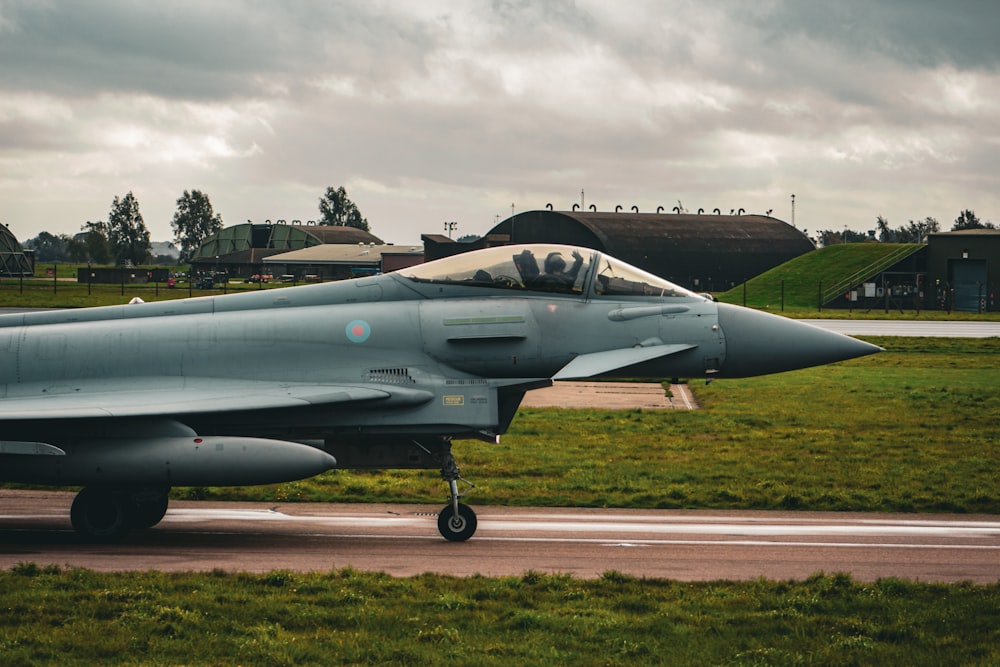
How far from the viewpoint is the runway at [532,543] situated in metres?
11.6

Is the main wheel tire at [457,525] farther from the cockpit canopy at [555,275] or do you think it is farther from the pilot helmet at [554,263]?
the pilot helmet at [554,263]

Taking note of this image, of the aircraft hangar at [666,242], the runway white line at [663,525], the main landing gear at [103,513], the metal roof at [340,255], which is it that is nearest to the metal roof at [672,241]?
the aircraft hangar at [666,242]

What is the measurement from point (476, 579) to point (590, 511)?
4458 mm

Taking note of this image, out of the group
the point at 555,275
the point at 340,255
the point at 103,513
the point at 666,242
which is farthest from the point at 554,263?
the point at 340,255

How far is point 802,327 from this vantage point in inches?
528

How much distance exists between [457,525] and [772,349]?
438cm

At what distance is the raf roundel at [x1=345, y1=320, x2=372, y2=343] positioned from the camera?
521 inches

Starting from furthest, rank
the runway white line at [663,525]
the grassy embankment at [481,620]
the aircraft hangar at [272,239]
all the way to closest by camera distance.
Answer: the aircraft hangar at [272,239] → the runway white line at [663,525] → the grassy embankment at [481,620]

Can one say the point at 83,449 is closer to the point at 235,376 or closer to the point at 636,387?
the point at 235,376

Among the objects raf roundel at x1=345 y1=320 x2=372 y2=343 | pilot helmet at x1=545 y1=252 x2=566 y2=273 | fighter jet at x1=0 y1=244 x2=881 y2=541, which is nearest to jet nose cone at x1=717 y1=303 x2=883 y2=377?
fighter jet at x1=0 y1=244 x2=881 y2=541

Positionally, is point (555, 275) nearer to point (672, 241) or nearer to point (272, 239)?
point (672, 241)

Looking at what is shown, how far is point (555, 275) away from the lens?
44.1 feet

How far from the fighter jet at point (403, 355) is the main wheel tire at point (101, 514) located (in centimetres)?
2

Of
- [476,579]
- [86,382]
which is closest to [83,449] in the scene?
[86,382]
